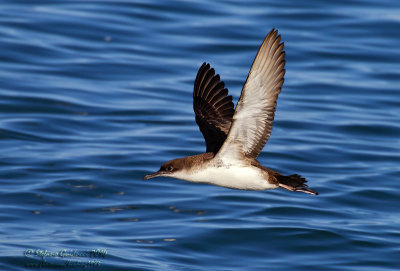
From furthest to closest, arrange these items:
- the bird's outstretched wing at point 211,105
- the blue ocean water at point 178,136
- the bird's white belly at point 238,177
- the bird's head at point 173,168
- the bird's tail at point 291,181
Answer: the blue ocean water at point 178,136
the bird's outstretched wing at point 211,105
the bird's head at point 173,168
the bird's tail at point 291,181
the bird's white belly at point 238,177

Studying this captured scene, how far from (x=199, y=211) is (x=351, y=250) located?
2.20 metres

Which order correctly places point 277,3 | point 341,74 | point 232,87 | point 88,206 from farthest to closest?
point 277,3, point 341,74, point 232,87, point 88,206

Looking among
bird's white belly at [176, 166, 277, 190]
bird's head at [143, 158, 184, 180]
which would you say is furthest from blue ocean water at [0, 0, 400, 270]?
bird's white belly at [176, 166, 277, 190]

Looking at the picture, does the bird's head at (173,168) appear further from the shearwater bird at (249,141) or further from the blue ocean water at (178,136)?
the blue ocean water at (178,136)

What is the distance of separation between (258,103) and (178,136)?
6644 mm

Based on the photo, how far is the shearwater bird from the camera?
7586mm

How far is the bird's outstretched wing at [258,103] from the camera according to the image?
24.7 ft

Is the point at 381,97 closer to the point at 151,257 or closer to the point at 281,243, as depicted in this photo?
the point at 281,243

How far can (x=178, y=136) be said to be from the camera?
14.4m

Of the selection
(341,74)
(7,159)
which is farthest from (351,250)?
(341,74)

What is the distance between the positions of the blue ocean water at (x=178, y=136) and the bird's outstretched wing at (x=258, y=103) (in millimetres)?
2808

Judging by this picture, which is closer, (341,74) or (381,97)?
(381,97)

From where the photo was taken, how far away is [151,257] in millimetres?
10523

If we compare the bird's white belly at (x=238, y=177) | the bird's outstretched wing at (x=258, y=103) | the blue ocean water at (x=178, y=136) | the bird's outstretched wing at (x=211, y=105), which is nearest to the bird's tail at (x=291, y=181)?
the bird's white belly at (x=238, y=177)
